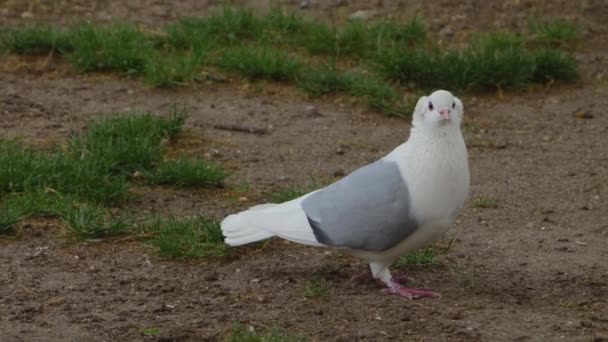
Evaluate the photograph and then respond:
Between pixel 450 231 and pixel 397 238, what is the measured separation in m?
1.22

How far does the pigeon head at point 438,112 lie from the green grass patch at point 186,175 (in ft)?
5.86

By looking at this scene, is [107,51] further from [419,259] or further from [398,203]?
[398,203]

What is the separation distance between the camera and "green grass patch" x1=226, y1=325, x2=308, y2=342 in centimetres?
496

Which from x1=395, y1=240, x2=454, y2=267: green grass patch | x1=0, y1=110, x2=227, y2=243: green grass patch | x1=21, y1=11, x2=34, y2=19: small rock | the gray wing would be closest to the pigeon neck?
the gray wing

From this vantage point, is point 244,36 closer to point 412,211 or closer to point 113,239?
point 113,239

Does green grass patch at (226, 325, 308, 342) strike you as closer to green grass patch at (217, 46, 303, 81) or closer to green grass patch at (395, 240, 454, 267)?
green grass patch at (395, 240, 454, 267)

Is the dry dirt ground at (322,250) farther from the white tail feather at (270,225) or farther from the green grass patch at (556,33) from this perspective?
the white tail feather at (270,225)

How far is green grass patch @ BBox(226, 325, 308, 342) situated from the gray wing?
497 mm

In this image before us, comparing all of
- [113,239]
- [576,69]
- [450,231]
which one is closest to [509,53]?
[576,69]

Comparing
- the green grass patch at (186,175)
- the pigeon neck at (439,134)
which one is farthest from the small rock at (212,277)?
the green grass patch at (186,175)

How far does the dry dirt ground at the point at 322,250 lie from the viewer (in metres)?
5.35

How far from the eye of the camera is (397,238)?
5.41 metres

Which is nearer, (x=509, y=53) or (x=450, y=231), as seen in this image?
(x=450, y=231)

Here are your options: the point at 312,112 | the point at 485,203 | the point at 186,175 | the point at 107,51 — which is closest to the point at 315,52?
the point at 312,112
